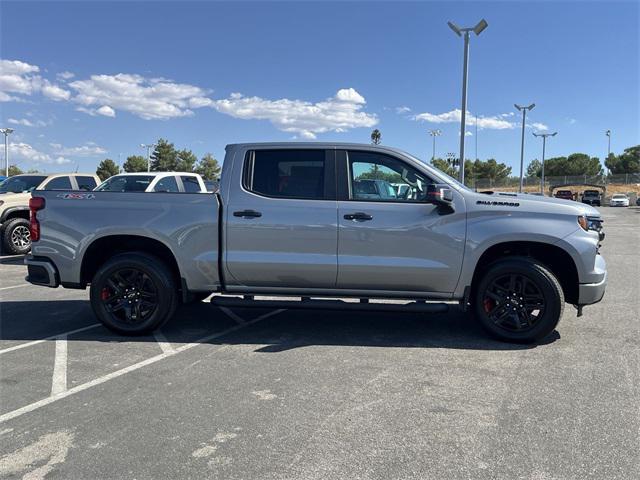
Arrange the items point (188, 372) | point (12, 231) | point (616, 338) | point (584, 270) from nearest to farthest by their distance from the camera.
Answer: point (188, 372)
point (584, 270)
point (616, 338)
point (12, 231)

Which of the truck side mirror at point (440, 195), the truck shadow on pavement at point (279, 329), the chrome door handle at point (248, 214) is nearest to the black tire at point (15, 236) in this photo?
the truck shadow on pavement at point (279, 329)

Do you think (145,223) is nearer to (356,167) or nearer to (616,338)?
(356,167)

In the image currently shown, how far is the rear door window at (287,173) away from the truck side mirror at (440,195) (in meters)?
1.02

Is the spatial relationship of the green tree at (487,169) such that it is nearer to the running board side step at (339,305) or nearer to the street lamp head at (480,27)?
the street lamp head at (480,27)

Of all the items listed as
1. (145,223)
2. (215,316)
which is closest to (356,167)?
(145,223)

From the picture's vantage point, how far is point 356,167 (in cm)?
517

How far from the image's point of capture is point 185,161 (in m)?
78.8

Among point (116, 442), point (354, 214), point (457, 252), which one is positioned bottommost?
point (116, 442)

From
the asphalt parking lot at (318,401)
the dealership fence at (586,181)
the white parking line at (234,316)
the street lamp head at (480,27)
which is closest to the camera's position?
the asphalt parking lot at (318,401)

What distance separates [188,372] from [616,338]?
4.34 meters

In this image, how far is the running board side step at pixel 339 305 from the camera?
4984 mm

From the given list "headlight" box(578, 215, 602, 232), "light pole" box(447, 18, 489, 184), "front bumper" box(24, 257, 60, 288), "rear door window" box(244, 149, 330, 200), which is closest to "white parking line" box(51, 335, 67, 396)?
"front bumper" box(24, 257, 60, 288)

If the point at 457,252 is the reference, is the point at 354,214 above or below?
above

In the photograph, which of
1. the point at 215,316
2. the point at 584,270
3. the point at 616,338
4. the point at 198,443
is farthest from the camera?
the point at 215,316
